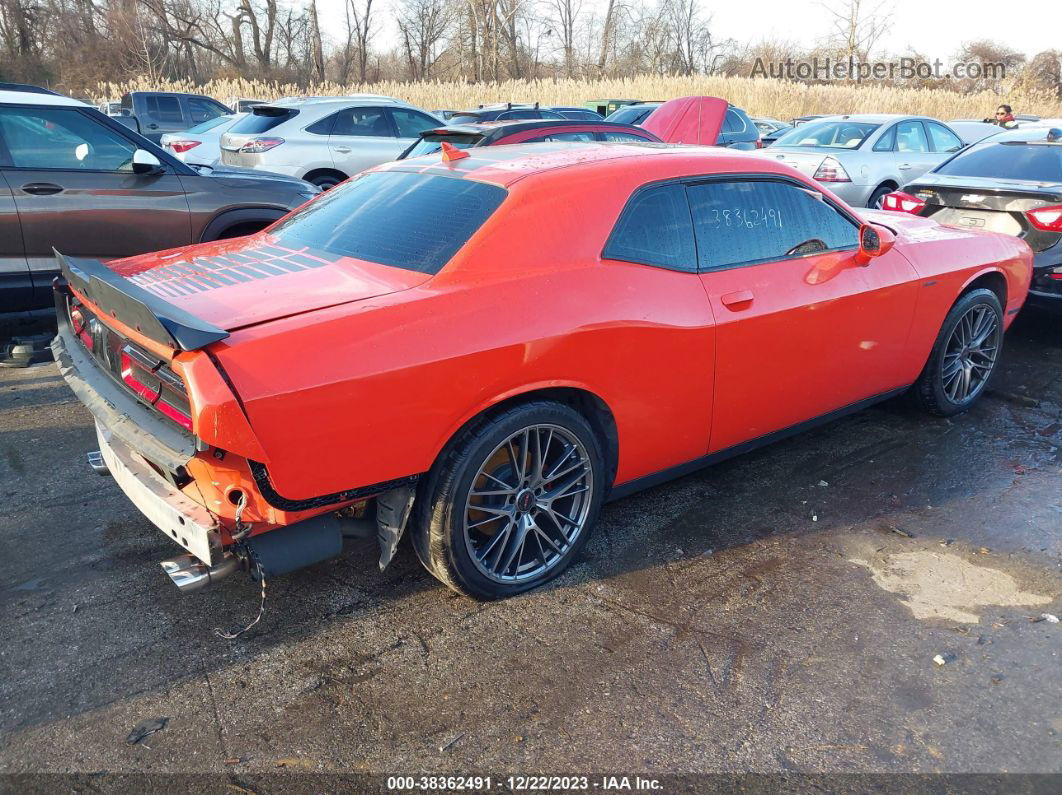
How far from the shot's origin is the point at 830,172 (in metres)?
10.0

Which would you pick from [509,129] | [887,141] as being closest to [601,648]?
[509,129]

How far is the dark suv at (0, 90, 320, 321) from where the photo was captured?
18.3ft

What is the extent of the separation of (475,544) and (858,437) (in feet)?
8.84

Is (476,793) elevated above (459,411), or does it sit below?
below

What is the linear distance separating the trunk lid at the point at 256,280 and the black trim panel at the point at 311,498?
469 mm

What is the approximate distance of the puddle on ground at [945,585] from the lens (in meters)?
3.19

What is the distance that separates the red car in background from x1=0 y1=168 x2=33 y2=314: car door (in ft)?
10.7

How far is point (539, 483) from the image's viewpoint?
125 inches

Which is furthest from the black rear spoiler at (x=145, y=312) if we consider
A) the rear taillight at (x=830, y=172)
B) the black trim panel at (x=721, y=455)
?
the rear taillight at (x=830, y=172)

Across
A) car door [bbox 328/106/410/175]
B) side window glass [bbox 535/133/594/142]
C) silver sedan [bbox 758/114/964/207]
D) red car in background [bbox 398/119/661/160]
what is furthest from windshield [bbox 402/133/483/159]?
silver sedan [bbox 758/114/964/207]

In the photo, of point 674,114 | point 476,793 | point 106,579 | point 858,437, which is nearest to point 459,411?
point 476,793

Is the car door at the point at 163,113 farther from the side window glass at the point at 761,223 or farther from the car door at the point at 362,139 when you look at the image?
the side window glass at the point at 761,223

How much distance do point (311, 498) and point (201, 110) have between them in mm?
18887

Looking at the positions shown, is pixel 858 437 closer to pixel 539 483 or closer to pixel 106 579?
pixel 539 483
